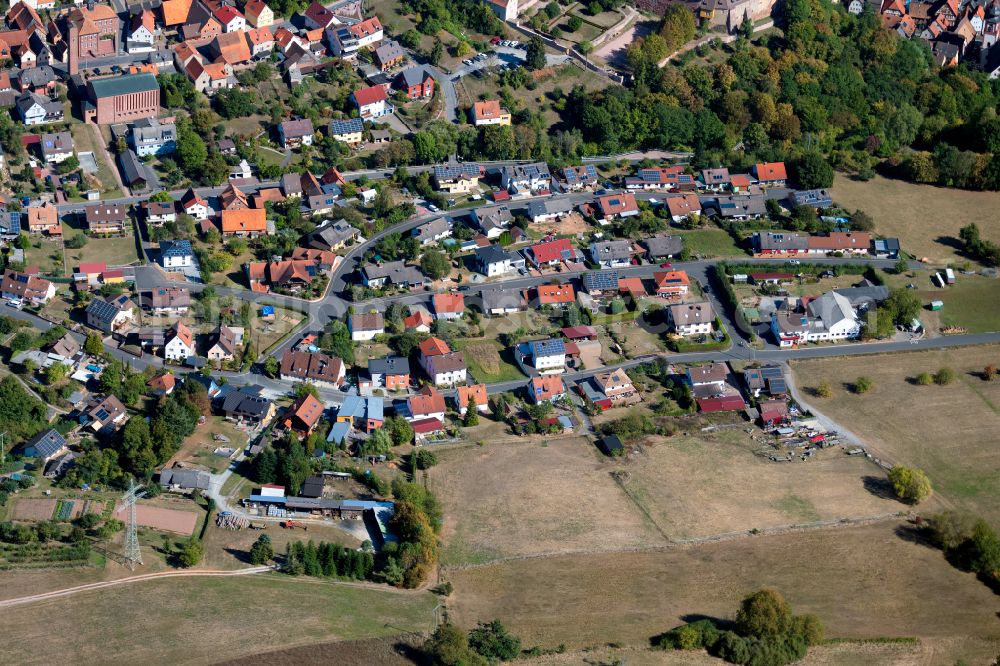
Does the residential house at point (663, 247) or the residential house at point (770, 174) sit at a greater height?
the residential house at point (770, 174)

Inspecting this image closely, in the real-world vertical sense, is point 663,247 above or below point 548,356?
above

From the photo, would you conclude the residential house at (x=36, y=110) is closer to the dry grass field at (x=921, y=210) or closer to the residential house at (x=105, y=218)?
the residential house at (x=105, y=218)

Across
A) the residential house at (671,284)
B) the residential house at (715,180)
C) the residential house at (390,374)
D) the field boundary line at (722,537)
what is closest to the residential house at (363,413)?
the residential house at (390,374)

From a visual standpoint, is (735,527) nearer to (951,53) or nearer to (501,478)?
(501,478)

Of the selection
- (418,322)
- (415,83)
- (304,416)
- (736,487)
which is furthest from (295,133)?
(736,487)

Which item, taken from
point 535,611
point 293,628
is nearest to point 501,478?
point 535,611

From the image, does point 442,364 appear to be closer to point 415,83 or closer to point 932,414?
point 932,414
